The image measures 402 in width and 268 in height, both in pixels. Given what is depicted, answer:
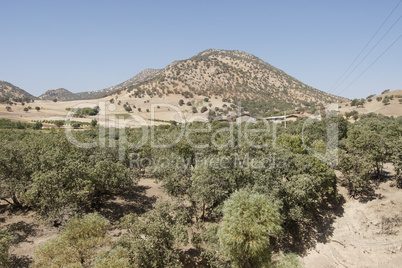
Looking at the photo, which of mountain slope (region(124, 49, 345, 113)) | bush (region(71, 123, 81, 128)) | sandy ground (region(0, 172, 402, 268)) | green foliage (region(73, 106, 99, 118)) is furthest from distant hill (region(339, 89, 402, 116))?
green foliage (region(73, 106, 99, 118))

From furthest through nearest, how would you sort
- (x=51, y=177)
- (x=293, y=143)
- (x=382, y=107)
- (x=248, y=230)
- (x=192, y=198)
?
(x=382, y=107), (x=293, y=143), (x=192, y=198), (x=51, y=177), (x=248, y=230)

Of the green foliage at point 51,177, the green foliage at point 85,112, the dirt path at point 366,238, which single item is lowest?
the dirt path at point 366,238

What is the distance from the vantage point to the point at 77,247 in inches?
636

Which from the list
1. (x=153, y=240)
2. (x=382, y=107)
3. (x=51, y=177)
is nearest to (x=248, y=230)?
(x=153, y=240)

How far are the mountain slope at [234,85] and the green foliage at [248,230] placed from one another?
11409cm

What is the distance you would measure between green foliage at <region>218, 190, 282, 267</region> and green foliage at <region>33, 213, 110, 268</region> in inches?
322

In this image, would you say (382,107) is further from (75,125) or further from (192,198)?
(75,125)

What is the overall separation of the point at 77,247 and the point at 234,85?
500ft

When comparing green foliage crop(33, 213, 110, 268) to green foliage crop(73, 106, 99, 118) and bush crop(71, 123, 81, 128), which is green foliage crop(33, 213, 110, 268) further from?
green foliage crop(73, 106, 99, 118)

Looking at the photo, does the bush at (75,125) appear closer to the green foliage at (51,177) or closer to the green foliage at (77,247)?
the green foliage at (51,177)

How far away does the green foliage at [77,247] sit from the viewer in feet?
49.6

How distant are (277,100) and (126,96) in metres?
96.2

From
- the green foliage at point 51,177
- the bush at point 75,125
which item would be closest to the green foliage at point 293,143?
the green foliage at point 51,177

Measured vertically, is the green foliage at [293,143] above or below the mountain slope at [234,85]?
below
